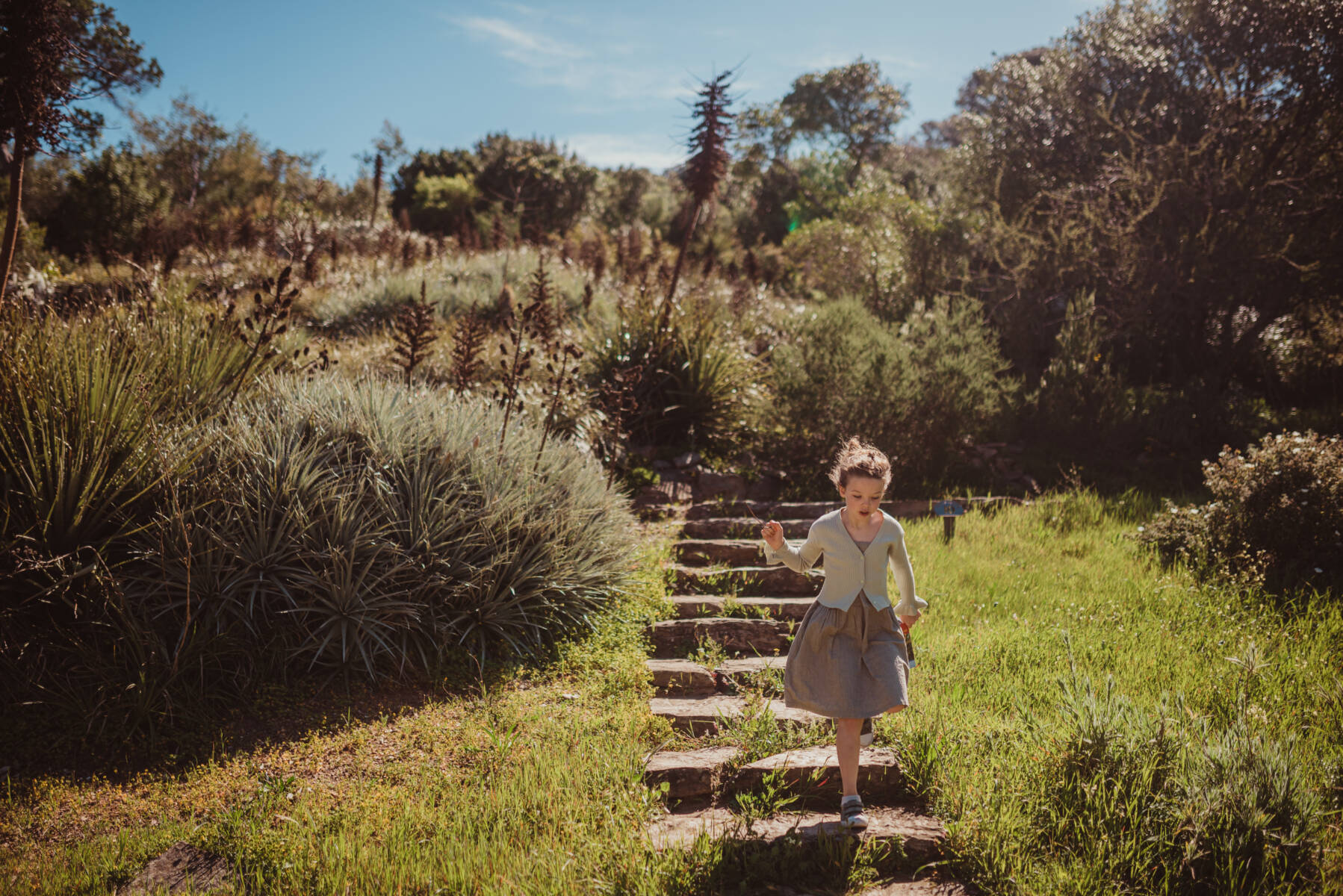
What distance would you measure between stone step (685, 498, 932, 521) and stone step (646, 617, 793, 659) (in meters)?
2.13

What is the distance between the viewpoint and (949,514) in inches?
229

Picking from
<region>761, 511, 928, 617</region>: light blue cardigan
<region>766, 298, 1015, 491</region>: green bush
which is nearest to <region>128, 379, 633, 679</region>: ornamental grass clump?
<region>761, 511, 928, 617</region>: light blue cardigan

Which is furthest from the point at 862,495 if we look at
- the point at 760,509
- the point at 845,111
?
the point at 845,111

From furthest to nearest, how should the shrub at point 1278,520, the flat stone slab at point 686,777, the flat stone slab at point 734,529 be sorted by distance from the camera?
the flat stone slab at point 734,529 < the shrub at point 1278,520 < the flat stone slab at point 686,777

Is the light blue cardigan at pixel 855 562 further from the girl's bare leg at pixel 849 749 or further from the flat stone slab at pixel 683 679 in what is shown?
the flat stone slab at pixel 683 679

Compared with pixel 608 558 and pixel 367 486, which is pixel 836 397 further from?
pixel 367 486

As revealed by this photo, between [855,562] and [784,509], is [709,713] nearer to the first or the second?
[855,562]

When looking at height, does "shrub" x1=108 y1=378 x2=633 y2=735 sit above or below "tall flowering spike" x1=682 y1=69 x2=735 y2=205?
below

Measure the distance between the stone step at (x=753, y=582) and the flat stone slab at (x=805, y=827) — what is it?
8.25 ft

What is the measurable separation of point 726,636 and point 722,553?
133 centimetres

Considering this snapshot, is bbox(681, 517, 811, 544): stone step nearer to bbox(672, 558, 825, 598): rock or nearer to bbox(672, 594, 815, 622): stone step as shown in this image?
bbox(672, 558, 825, 598): rock

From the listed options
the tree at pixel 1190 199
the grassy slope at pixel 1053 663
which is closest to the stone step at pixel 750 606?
the grassy slope at pixel 1053 663

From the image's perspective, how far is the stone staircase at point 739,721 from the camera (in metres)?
2.97

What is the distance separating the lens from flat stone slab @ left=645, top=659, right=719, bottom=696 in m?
4.45
